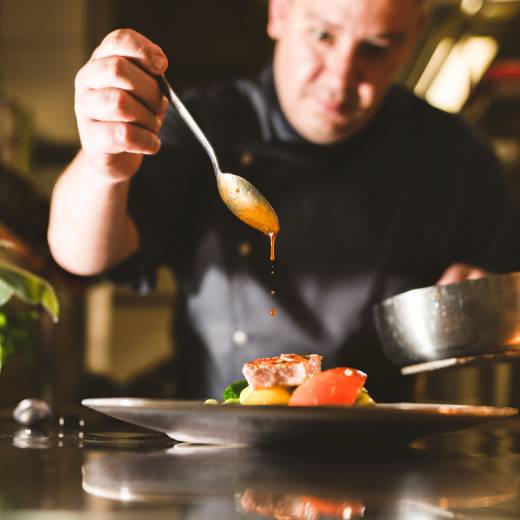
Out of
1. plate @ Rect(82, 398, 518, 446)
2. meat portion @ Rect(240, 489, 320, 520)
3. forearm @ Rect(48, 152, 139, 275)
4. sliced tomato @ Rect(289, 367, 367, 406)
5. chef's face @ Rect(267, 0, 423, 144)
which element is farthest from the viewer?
chef's face @ Rect(267, 0, 423, 144)

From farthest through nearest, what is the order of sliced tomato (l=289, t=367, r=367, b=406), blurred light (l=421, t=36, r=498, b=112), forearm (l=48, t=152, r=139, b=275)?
blurred light (l=421, t=36, r=498, b=112), forearm (l=48, t=152, r=139, b=275), sliced tomato (l=289, t=367, r=367, b=406)

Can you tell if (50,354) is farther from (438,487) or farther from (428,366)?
(438,487)

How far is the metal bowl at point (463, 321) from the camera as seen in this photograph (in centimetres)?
92

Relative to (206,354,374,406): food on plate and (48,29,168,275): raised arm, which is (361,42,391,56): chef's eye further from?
(206,354,374,406): food on plate

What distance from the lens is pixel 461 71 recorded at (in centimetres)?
253

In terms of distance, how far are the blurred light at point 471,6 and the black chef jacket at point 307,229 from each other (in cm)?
36

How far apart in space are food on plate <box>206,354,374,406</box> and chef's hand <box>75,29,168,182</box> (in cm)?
30

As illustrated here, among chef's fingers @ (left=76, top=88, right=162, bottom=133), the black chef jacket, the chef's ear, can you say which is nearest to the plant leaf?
chef's fingers @ (left=76, top=88, right=162, bottom=133)

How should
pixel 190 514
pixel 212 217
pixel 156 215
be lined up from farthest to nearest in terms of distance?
pixel 212 217, pixel 156 215, pixel 190 514

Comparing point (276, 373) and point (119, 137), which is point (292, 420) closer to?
point (276, 373)

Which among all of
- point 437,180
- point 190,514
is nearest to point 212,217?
point 437,180

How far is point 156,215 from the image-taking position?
1.44 metres

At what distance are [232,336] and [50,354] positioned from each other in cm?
165

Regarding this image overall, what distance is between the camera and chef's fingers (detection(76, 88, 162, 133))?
2.85 feet
